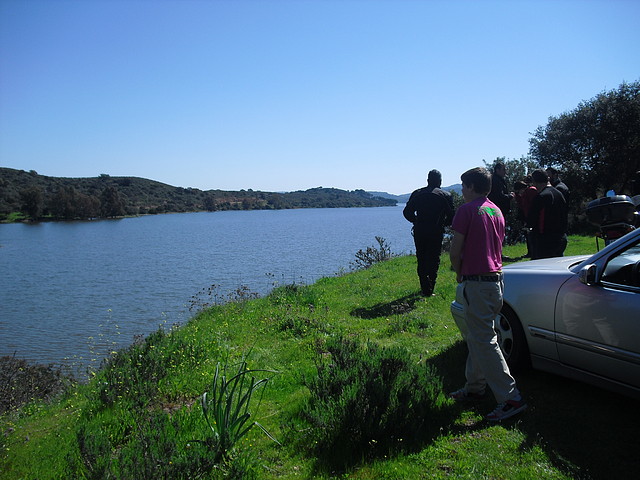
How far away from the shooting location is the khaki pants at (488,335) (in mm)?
3557

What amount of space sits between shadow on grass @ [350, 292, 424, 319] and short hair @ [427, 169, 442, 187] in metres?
2.35

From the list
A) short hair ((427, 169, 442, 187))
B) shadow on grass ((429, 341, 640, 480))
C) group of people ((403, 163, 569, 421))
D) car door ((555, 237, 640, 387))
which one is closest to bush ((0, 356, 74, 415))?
group of people ((403, 163, 569, 421))

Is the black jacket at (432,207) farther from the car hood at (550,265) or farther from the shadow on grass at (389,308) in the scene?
the car hood at (550,265)

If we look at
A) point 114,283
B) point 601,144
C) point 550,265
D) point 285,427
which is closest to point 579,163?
point 601,144

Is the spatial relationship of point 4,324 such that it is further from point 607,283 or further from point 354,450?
point 607,283

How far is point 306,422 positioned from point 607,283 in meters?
2.86

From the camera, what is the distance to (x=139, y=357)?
5539 mm

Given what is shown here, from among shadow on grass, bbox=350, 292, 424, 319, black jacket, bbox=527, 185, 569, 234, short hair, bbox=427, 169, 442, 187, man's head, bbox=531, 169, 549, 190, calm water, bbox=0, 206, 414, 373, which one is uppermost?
short hair, bbox=427, 169, 442, 187

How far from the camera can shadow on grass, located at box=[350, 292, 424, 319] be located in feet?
25.0

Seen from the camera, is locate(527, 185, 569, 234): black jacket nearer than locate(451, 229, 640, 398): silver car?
No

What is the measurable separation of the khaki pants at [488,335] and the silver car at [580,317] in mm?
283

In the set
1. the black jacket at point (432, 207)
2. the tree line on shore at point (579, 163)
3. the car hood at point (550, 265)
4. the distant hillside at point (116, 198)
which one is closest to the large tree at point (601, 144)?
the tree line on shore at point (579, 163)

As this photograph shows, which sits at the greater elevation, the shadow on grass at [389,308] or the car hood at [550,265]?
the car hood at [550,265]

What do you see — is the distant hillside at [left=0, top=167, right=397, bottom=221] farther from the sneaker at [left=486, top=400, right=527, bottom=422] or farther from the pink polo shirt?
the sneaker at [left=486, top=400, right=527, bottom=422]
